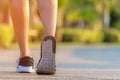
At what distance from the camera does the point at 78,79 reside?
3.99 m

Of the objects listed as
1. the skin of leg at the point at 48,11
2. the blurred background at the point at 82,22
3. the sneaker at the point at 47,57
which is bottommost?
the blurred background at the point at 82,22

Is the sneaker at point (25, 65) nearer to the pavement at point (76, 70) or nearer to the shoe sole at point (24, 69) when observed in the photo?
the shoe sole at point (24, 69)

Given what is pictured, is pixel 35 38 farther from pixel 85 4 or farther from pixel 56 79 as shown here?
pixel 56 79

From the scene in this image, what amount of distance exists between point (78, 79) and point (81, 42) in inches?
997

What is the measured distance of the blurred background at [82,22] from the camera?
29.1 m

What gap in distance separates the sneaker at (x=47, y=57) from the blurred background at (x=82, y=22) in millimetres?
19764

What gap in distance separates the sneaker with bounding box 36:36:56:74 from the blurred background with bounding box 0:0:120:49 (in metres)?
19.8

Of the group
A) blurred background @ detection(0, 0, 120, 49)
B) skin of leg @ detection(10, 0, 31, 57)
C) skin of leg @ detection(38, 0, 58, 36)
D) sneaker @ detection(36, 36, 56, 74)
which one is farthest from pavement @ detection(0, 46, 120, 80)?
blurred background @ detection(0, 0, 120, 49)

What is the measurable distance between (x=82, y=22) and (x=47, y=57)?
37.4 meters

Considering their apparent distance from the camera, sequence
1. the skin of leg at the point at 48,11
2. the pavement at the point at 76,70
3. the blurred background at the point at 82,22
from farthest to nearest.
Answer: the blurred background at the point at 82,22 < the skin of leg at the point at 48,11 < the pavement at the point at 76,70

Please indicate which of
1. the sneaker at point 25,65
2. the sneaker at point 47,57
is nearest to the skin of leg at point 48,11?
the sneaker at point 47,57

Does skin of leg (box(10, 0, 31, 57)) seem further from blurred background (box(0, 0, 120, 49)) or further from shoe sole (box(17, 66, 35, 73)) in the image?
blurred background (box(0, 0, 120, 49))

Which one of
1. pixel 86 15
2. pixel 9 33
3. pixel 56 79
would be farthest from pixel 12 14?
pixel 86 15

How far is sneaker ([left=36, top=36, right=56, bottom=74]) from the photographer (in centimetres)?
425
